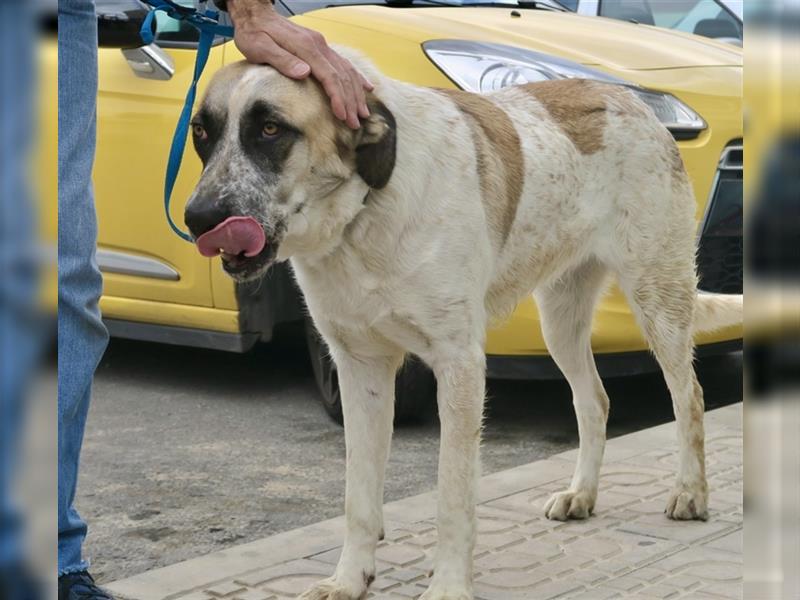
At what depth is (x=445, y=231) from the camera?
124 inches

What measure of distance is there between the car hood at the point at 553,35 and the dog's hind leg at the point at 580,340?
4.51 ft

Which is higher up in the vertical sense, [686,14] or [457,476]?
[686,14]

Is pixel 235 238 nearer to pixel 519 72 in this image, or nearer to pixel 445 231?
pixel 445 231

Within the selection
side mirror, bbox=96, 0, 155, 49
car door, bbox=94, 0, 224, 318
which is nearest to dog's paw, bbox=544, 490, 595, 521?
side mirror, bbox=96, 0, 155, 49

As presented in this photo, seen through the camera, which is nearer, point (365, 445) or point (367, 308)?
point (367, 308)

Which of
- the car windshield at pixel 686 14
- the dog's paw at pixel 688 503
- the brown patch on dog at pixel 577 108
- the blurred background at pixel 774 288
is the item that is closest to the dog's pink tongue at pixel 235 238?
the brown patch on dog at pixel 577 108

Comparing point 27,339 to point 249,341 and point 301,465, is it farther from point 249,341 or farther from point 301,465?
point 249,341

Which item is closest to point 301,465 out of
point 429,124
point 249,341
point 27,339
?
point 249,341

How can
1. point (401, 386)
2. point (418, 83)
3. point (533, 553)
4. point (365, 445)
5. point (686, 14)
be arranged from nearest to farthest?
point (365, 445)
point (533, 553)
point (418, 83)
point (401, 386)
point (686, 14)

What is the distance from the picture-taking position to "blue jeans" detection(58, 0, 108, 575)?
2.56 m

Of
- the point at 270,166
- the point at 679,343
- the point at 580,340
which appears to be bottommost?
the point at 580,340

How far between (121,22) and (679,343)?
6.95 ft

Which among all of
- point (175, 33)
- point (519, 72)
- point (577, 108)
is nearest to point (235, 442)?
point (175, 33)

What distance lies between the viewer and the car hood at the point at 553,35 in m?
5.24
